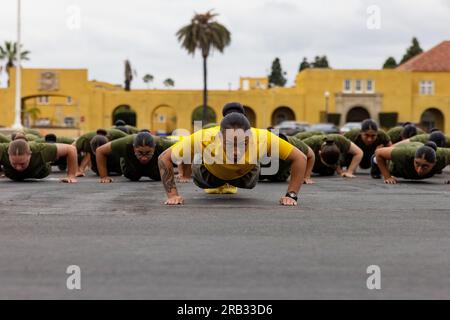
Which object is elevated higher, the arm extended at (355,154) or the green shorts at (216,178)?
the arm extended at (355,154)

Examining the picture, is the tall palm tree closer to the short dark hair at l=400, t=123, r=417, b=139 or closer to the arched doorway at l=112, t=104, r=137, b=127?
the arched doorway at l=112, t=104, r=137, b=127

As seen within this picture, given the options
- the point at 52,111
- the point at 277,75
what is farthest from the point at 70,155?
the point at 277,75

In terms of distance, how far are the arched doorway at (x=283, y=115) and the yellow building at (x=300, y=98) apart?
703 millimetres

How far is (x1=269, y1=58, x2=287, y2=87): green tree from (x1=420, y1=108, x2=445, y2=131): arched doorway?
51.4 metres

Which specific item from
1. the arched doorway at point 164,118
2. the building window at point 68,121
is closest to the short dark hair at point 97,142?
the building window at point 68,121

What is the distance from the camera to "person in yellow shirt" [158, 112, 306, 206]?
7.84 meters

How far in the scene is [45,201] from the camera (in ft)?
30.6

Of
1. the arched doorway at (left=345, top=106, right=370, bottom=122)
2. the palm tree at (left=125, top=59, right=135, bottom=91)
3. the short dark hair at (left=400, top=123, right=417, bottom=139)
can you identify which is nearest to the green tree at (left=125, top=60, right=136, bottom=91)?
the palm tree at (left=125, top=59, right=135, bottom=91)

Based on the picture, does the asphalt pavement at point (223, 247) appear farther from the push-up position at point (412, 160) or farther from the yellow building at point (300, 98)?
the yellow building at point (300, 98)

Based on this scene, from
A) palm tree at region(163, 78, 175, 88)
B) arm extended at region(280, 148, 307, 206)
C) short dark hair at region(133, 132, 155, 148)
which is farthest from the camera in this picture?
palm tree at region(163, 78, 175, 88)

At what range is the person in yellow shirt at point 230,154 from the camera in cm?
784
